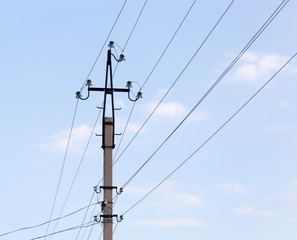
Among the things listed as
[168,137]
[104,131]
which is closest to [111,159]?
[104,131]

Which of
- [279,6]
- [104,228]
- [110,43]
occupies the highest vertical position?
[110,43]

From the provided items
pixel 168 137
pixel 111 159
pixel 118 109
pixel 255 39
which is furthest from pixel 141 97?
pixel 255 39

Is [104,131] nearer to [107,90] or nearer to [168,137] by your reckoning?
[107,90]

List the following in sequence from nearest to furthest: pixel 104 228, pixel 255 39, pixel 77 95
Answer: pixel 255 39
pixel 104 228
pixel 77 95

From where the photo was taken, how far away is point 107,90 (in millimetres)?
29484

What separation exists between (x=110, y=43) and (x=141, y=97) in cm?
225

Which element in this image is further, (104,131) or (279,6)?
(104,131)

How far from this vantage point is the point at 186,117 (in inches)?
749

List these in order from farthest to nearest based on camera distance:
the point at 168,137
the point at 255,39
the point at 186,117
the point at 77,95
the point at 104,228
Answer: the point at 77,95, the point at 104,228, the point at 168,137, the point at 186,117, the point at 255,39

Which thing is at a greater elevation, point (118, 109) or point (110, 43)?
point (110, 43)

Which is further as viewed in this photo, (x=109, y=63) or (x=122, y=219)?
(x=109, y=63)

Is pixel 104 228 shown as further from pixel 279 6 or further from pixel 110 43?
pixel 279 6

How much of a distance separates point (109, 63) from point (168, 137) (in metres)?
9.50

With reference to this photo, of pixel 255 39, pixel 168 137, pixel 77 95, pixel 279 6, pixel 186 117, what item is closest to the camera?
pixel 279 6
